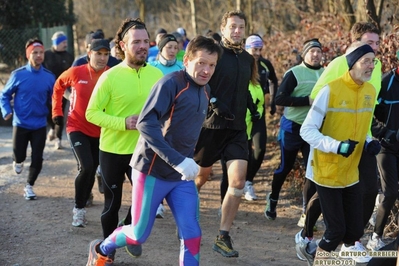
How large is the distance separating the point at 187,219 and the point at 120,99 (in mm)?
1504

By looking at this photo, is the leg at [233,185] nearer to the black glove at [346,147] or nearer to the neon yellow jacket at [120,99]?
the neon yellow jacket at [120,99]

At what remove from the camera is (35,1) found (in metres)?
24.0

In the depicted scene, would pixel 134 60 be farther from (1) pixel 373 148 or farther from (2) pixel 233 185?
(1) pixel 373 148

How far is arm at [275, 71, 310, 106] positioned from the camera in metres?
7.81

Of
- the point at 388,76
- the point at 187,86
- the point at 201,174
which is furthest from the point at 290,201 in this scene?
the point at 187,86

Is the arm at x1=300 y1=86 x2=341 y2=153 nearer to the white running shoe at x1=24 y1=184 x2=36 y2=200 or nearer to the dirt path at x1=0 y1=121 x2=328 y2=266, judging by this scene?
the dirt path at x1=0 y1=121 x2=328 y2=266

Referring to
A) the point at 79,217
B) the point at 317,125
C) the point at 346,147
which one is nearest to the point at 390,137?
the point at 317,125

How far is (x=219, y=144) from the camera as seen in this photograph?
23.3 feet

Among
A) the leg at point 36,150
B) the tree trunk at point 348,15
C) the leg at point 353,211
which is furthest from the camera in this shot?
the tree trunk at point 348,15

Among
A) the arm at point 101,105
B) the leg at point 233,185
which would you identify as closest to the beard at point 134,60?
the arm at point 101,105

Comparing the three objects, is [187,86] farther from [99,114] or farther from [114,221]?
[114,221]

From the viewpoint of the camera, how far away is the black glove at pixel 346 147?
5.45 meters

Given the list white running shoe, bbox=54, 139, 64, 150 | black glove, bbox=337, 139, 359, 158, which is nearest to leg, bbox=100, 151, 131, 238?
black glove, bbox=337, 139, 359, 158

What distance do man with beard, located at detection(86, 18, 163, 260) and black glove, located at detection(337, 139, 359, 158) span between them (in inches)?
72.4
